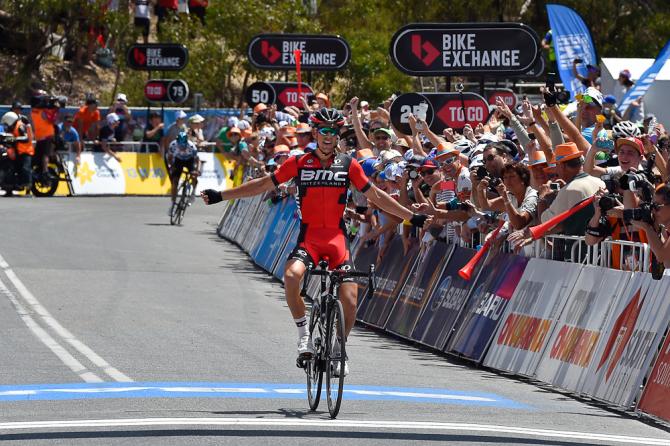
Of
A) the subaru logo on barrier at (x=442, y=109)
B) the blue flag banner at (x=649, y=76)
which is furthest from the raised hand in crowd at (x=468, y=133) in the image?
the blue flag banner at (x=649, y=76)

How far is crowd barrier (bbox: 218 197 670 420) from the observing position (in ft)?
38.0

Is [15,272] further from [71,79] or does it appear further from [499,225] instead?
[71,79]

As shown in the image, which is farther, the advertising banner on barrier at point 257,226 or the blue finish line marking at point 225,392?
the advertising banner on barrier at point 257,226

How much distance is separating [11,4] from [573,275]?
4700 cm

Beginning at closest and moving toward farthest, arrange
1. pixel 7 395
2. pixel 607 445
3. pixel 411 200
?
pixel 607 445 < pixel 7 395 < pixel 411 200

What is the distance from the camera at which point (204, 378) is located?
511 inches

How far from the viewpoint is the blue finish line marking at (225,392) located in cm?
1176

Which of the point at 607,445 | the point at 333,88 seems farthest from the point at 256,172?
the point at 333,88

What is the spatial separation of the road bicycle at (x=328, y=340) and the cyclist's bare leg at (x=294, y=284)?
13 cm

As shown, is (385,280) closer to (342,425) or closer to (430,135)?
(430,135)

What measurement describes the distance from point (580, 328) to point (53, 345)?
16.7 feet

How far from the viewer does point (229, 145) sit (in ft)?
121

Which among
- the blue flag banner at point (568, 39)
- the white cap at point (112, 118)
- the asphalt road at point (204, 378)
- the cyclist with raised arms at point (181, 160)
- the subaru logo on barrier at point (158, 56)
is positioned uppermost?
the blue flag banner at point (568, 39)

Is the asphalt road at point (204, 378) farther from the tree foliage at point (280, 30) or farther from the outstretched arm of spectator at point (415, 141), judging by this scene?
the tree foliage at point (280, 30)
